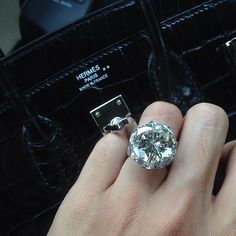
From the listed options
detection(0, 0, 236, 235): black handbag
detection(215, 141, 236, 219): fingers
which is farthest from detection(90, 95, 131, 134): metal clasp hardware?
detection(215, 141, 236, 219): fingers

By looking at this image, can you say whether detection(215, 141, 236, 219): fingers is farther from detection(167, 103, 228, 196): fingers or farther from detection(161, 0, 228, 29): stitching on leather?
detection(161, 0, 228, 29): stitching on leather

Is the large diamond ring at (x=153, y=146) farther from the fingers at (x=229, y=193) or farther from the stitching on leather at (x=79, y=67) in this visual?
the stitching on leather at (x=79, y=67)

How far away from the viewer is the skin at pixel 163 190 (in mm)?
369

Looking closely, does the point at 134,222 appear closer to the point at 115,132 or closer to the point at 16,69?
the point at 115,132

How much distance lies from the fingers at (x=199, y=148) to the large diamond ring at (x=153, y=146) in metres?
0.02

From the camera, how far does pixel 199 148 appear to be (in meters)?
0.39

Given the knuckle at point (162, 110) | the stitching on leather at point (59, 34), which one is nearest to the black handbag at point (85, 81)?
the stitching on leather at point (59, 34)

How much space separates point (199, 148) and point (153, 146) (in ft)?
0.16

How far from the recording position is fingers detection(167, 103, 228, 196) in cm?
38

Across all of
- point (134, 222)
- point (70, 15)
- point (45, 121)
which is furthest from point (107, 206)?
point (70, 15)

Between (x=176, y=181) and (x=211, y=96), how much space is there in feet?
0.75

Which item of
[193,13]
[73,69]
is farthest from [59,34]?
[193,13]

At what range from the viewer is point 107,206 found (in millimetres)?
388

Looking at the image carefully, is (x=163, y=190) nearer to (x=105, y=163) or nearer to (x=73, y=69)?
(x=105, y=163)
